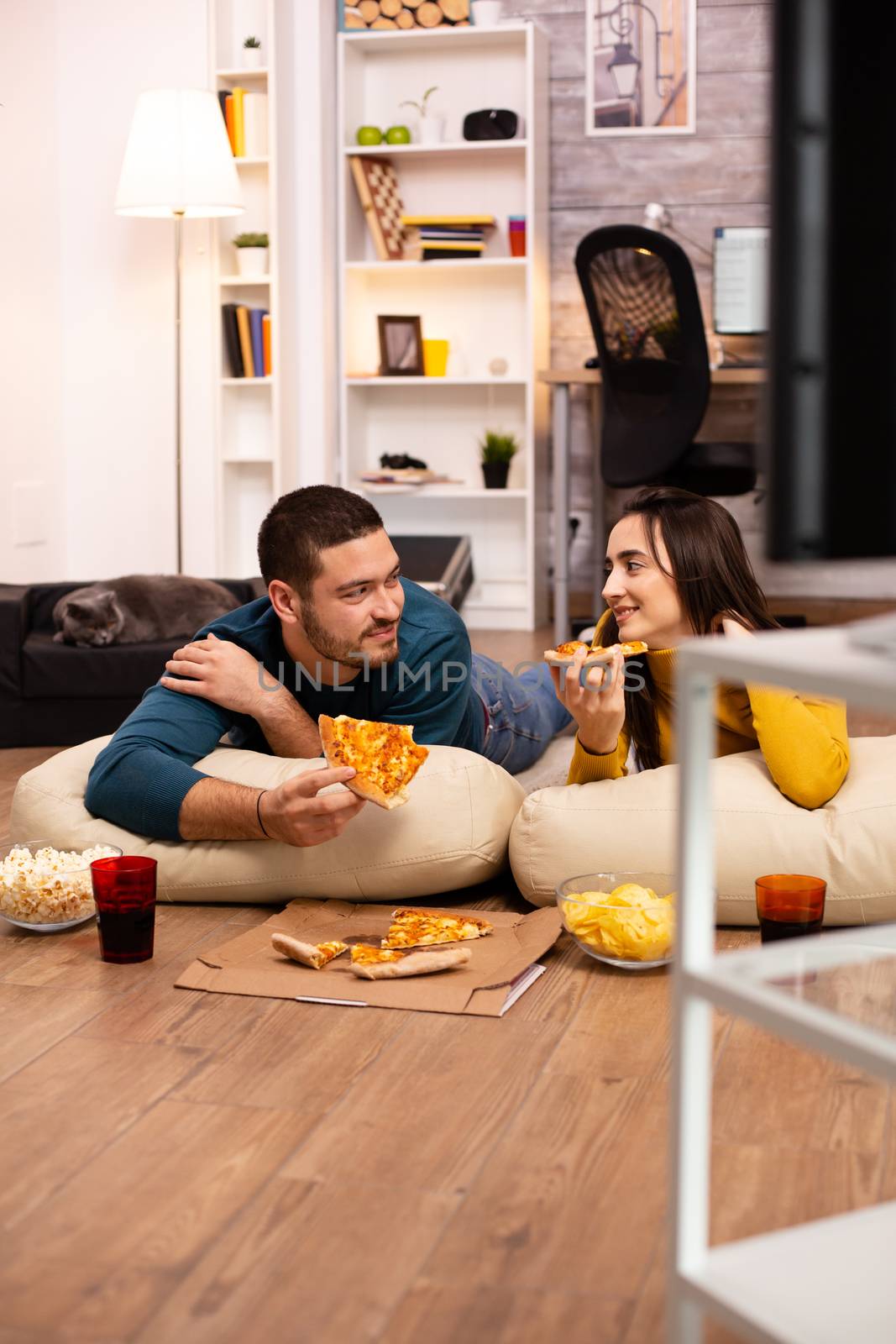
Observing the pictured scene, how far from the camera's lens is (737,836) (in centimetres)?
239

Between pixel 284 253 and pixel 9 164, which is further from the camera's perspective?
pixel 284 253

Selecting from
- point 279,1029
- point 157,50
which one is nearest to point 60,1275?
point 279,1029

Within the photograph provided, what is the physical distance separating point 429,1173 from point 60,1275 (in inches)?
15.9

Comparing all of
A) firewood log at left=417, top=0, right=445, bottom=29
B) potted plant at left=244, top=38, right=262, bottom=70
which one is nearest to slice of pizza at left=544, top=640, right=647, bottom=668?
potted plant at left=244, top=38, right=262, bottom=70

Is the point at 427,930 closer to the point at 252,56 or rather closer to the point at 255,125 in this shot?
the point at 255,125

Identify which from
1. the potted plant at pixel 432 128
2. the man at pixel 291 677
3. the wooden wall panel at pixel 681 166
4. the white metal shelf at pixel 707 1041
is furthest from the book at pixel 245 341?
the white metal shelf at pixel 707 1041

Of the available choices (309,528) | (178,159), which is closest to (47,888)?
(309,528)

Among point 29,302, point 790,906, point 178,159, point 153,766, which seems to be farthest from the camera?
Answer: point 29,302

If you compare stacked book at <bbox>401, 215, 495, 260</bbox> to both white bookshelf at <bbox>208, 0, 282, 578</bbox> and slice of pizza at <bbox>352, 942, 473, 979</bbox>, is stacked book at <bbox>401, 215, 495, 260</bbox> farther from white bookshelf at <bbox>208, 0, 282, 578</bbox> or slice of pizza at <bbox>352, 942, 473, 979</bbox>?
slice of pizza at <bbox>352, 942, 473, 979</bbox>

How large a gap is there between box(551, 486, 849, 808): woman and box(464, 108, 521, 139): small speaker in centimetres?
387

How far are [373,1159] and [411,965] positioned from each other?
1.83 feet

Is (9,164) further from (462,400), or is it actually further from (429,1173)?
(429,1173)

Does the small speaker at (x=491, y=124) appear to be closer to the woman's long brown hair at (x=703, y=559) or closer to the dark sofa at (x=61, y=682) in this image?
the dark sofa at (x=61, y=682)

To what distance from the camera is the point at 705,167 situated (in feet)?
20.3
